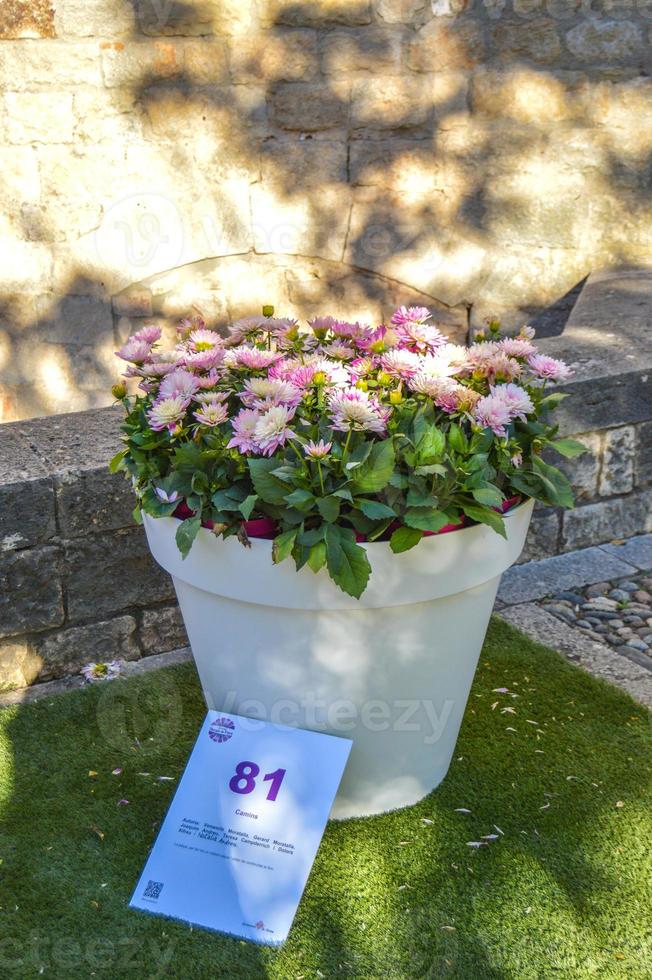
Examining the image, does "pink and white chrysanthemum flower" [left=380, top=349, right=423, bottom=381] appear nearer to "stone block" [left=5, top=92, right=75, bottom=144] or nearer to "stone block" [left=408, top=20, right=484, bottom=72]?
"stone block" [left=5, top=92, right=75, bottom=144]

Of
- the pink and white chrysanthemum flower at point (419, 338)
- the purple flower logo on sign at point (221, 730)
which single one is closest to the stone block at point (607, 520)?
the pink and white chrysanthemum flower at point (419, 338)

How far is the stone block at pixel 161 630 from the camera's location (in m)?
2.64

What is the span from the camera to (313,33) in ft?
13.0

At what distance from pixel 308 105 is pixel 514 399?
2690 millimetres

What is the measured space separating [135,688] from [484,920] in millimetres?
1072

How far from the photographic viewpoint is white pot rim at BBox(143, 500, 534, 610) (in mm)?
1750

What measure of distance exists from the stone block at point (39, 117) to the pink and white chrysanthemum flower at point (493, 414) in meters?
2.72

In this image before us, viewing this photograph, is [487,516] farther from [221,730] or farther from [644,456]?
[644,456]

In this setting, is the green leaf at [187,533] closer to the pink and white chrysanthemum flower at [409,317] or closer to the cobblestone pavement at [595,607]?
the pink and white chrysanthemum flower at [409,317]

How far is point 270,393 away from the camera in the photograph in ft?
5.79

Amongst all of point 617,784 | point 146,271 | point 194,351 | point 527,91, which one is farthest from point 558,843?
point 527,91

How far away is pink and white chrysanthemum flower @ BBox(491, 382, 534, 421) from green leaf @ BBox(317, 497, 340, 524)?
1.18ft

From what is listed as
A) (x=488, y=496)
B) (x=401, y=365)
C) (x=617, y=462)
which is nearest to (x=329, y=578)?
(x=488, y=496)

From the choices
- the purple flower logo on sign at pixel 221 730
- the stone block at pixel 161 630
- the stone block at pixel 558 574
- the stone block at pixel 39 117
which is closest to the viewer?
the purple flower logo on sign at pixel 221 730
